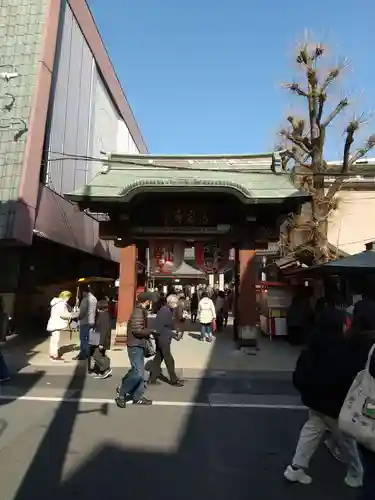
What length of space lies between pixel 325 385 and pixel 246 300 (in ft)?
31.5

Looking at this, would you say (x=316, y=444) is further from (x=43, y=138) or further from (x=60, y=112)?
(x=60, y=112)

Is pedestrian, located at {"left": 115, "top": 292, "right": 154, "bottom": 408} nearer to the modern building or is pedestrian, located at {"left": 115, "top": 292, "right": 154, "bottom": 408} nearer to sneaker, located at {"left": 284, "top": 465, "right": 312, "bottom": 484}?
sneaker, located at {"left": 284, "top": 465, "right": 312, "bottom": 484}

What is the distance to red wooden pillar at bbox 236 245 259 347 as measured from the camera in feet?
43.2

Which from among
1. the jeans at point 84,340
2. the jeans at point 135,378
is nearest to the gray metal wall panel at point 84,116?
the jeans at point 84,340

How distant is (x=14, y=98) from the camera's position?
41.2 feet

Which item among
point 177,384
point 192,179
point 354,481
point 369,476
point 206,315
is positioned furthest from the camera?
point 206,315

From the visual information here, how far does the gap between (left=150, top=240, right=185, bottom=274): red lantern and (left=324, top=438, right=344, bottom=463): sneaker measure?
1016 centimetres

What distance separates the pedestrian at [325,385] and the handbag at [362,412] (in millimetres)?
547

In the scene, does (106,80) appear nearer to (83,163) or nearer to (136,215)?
(83,163)

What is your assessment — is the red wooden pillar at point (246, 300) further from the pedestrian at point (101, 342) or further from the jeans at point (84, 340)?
the pedestrian at point (101, 342)

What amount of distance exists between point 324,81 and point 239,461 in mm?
13810

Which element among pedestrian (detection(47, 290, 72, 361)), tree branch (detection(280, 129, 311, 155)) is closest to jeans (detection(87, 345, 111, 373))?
pedestrian (detection(47, 290, 72, 361))

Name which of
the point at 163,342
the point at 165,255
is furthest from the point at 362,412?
the point at 165,255

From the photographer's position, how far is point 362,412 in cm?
310
